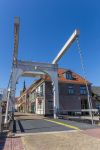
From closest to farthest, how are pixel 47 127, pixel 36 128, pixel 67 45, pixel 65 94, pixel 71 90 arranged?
pixel 36 128 → pixel 47 127 → pixel 67 45 → pixel 65 94 → pixel 71 90

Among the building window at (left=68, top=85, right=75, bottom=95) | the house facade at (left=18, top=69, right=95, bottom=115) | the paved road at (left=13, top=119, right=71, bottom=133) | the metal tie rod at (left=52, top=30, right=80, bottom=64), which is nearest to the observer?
the paved road at (left=13, top=119, right=71, bottom=133)

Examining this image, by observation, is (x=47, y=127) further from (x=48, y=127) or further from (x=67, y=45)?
(x=67, y=45)

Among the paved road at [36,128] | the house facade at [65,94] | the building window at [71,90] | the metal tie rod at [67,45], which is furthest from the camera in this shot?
the building window at [71,90]

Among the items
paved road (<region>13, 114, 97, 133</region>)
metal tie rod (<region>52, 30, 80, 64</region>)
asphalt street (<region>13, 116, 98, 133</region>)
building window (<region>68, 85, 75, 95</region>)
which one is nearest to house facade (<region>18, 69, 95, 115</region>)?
building window (<region>68, 85, 75, 95</region>)

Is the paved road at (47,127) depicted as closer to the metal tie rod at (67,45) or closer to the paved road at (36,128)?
the paved road at (36,128)

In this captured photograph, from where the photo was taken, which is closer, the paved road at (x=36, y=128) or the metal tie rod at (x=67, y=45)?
the paved road at (x=36, y=128)

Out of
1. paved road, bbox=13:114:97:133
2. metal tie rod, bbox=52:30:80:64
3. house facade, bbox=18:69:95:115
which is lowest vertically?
paved road, bbox=13:114:97:133

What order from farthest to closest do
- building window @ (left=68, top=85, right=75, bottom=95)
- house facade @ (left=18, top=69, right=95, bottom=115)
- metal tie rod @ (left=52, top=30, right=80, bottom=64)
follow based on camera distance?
building window @ (left=68, top=85, right=75, bottom=95) → house facade @ (left=18, top=69, right=95, bottom=115) → metal tie rod @ (left=52, top=30, right=80, bottom=64)

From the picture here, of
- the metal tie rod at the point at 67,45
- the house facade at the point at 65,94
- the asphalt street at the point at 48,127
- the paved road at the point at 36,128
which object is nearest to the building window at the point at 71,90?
the house facade at the point at 65,94

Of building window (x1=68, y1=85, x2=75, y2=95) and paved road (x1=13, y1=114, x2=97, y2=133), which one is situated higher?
building window (x1=68, y1=85, x2=75, y2=95)

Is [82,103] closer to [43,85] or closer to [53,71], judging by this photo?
[43,85]

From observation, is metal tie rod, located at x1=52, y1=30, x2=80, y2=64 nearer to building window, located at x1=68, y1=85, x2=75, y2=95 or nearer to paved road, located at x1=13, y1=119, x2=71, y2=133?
paved road, located at x1=13, y1=119, x2=71, y2=133

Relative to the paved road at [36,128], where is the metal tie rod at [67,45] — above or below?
above

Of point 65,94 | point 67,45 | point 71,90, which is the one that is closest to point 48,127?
point 67,45
